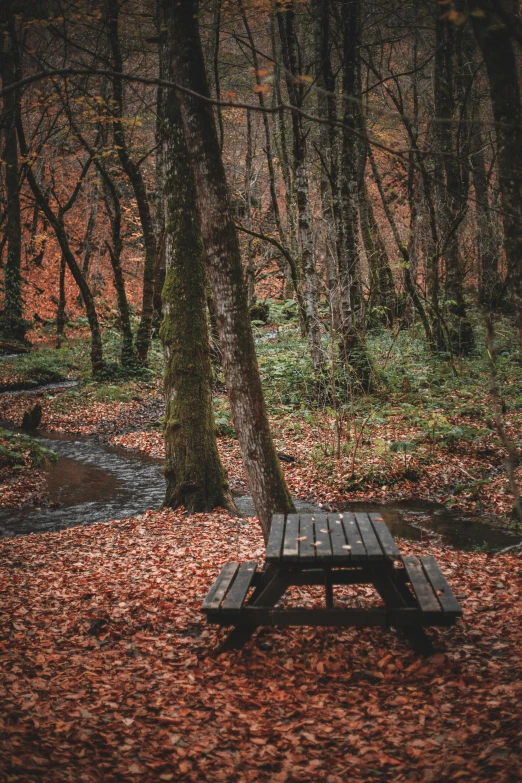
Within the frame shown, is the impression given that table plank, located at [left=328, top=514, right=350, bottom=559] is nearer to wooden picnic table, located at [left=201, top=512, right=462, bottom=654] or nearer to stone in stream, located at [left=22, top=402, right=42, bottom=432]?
wooden picnic table, located at [left=201, top=512, right=462, bottom=654]

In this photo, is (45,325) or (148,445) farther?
(45,325)

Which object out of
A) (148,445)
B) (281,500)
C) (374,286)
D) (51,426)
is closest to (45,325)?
(51,426)

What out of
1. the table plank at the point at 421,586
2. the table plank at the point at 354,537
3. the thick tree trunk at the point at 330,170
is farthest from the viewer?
the thick tree trunk at the point at 330,170

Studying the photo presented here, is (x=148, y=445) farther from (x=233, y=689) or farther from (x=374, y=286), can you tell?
(x=233, y=689)

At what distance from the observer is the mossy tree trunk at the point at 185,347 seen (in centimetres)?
806

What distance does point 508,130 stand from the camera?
4461 mm

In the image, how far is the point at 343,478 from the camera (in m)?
9.73

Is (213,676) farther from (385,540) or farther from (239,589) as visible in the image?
(385,540)

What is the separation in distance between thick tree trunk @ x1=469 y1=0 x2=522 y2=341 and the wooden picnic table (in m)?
2.19

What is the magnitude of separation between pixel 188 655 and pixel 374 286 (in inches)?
415

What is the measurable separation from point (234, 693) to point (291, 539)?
3.60 feet

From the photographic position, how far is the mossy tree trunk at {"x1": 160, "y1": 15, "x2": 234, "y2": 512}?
26.5 feet

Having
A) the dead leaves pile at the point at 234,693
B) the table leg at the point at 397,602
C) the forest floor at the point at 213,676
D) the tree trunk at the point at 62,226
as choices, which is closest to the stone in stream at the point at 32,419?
the tree trunk at the point at 62,226

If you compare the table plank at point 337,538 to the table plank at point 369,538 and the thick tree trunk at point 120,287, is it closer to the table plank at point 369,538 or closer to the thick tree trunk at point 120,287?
the table plank at point 369,538
